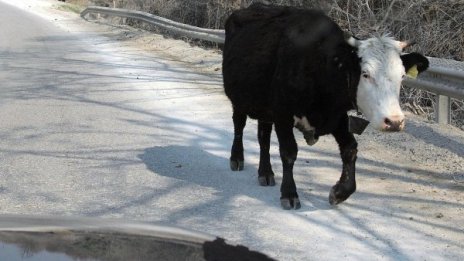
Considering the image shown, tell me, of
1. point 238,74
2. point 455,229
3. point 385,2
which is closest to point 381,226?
point 455,229

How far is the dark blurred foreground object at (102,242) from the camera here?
229 cm

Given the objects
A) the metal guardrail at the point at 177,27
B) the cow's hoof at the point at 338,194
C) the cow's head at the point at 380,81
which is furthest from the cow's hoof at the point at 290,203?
the metal guardrail at the point at 177,27

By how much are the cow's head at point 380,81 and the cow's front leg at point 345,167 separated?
63cm

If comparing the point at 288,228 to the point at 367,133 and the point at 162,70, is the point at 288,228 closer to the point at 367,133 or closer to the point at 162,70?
the point at 367,133

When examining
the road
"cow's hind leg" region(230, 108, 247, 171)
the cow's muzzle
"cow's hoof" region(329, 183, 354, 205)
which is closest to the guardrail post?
the road

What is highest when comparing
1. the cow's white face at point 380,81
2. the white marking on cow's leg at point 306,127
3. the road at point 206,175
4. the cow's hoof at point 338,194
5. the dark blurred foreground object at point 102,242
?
the cow's white face at point 380,81

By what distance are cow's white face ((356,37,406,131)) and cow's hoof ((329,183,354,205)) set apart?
0.77 metres

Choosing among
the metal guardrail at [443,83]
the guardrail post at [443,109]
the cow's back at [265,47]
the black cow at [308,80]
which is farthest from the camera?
the guardrail post at [443,109]

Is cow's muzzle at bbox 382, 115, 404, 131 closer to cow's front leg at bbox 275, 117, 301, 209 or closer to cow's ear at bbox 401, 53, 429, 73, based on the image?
cow's ear at bbox 401, 53, 429, 73

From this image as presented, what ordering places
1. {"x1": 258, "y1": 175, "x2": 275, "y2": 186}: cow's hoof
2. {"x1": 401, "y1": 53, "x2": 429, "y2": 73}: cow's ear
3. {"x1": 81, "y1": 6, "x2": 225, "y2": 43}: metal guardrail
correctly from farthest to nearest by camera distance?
{"x1": 81, "y1": 6, "x2": 225, "y2": 43}: metal guardrail < {"x1": 258, "y1": 175, "x2": 275, "y2": 186}: cow's hoof < {"x1": 401, "y1": 53, "x2": 429, "y2": 73}: cow's ear

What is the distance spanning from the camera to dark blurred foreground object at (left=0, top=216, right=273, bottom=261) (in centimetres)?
229

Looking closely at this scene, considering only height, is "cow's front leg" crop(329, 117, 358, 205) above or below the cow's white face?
below

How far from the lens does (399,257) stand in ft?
15.4

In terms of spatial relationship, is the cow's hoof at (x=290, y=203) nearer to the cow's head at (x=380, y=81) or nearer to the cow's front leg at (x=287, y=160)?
the cow's front leg at (x=287, y=160)
